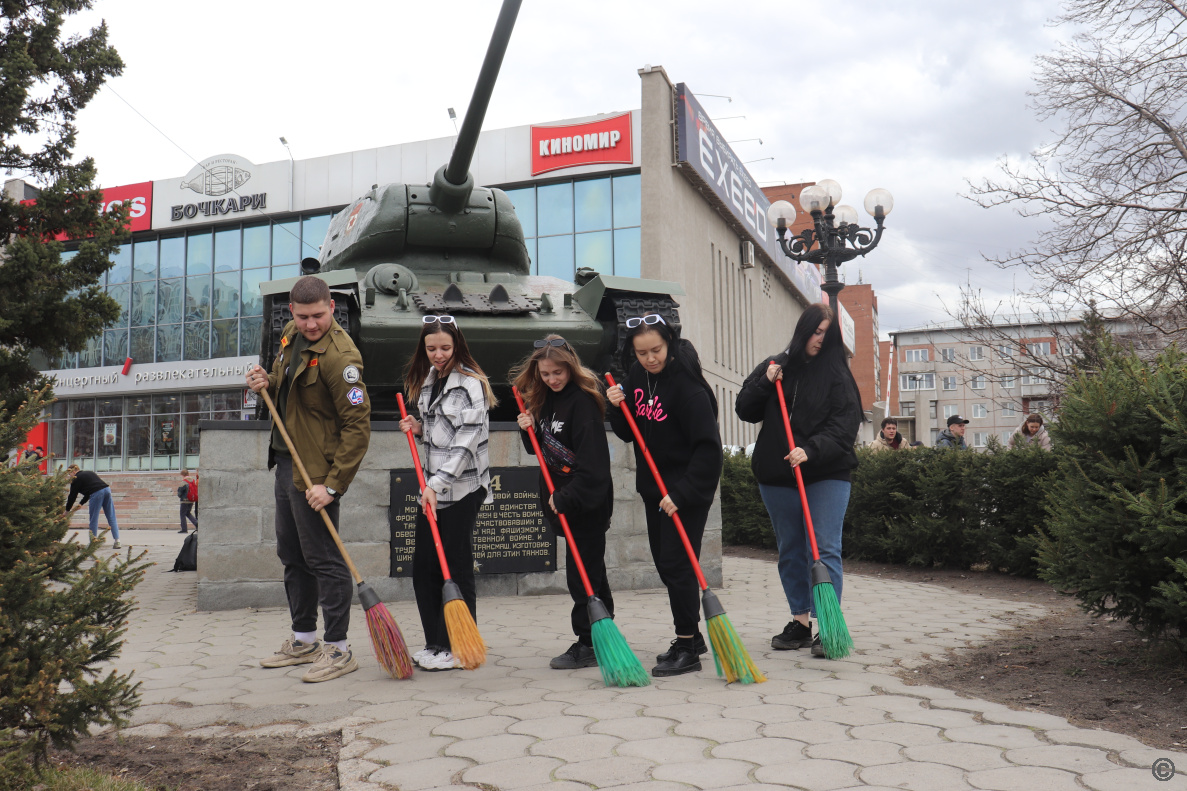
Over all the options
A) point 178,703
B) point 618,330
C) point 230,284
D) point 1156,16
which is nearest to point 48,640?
point 178,703

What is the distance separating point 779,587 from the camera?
766 cm

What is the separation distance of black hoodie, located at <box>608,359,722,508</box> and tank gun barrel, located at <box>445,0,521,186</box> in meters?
3.23

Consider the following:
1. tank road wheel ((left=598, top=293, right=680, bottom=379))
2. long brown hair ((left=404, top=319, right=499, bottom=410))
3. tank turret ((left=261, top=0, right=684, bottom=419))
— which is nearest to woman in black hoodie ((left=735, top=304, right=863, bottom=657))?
long brown hair ((left=404, top=319, right=499, bottom=410))

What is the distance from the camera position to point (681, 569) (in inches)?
166

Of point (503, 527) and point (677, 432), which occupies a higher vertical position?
point (677, 432)

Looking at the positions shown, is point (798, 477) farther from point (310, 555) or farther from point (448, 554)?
point (310, 555)

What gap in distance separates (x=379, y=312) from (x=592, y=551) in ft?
11.9

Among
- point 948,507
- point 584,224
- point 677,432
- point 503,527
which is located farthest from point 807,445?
point 584,224

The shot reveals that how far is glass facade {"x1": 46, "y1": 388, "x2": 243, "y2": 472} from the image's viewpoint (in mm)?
29438

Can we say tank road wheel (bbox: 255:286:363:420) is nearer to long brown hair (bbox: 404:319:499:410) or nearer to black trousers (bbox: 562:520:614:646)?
long brown hair (bbox: 404:319:499:410)

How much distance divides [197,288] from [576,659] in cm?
2874

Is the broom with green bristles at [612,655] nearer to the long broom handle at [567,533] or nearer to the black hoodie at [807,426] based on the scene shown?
the long broom handle at [567,533]

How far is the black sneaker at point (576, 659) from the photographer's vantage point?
436 centimetres

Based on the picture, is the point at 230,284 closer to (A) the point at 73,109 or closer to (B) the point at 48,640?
(A) the point at 73,109
